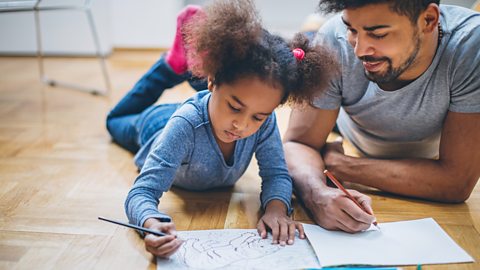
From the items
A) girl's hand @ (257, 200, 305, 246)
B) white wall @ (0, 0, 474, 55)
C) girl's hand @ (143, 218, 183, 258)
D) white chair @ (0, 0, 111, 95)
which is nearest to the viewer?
girl's hand @ (143, 218, 183, 258)

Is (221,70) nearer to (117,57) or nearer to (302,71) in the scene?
(302,71)

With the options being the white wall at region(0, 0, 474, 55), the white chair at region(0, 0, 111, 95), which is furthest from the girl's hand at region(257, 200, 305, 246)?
the white wall at region(0, 0, 474, 55)

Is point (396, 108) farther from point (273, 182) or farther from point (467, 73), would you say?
point (273, 182)

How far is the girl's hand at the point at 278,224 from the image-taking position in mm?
1008

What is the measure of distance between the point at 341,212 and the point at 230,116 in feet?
0.98

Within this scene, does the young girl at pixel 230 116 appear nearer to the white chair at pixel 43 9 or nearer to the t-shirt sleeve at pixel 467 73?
the t-shirt sleeve at pixel 467 73

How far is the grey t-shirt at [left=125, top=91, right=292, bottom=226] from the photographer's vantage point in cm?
103

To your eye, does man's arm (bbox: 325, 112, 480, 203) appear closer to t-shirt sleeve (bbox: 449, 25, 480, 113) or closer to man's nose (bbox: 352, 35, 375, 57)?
t-shirt sleeve (bbox: 449, 25, 480, 113)

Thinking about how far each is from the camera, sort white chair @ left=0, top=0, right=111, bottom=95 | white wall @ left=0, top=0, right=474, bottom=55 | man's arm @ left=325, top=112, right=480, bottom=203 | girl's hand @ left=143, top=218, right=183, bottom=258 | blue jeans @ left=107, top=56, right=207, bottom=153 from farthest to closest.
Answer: white wall @ left=0, top=0, right=474, bottom=55 → white chair @ left=0, top=0, right=111, bottom=95 → blue jeans @ left=107, top=56, right=207, bottom=153 → man's arm @ left=325, top=112, right=480, bottom=203 → girl's hand @ left=143, top=218, right=183, bottom=258

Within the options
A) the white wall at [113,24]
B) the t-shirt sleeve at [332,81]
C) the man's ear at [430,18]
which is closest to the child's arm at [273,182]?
the t-shirt sleeve at [332,81]

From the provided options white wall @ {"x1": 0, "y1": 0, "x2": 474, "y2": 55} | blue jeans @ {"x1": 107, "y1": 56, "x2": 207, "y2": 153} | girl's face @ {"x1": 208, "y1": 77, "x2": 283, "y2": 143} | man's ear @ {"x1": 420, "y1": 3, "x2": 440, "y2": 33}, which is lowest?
white wall @ {"x1": 0, "y1": 0, "x2": 474, "y2": 55}

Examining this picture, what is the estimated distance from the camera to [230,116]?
0.97 meters

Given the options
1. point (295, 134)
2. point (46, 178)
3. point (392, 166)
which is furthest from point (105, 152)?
point (392, 166)

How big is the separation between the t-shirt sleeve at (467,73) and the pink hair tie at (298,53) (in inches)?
14.0
